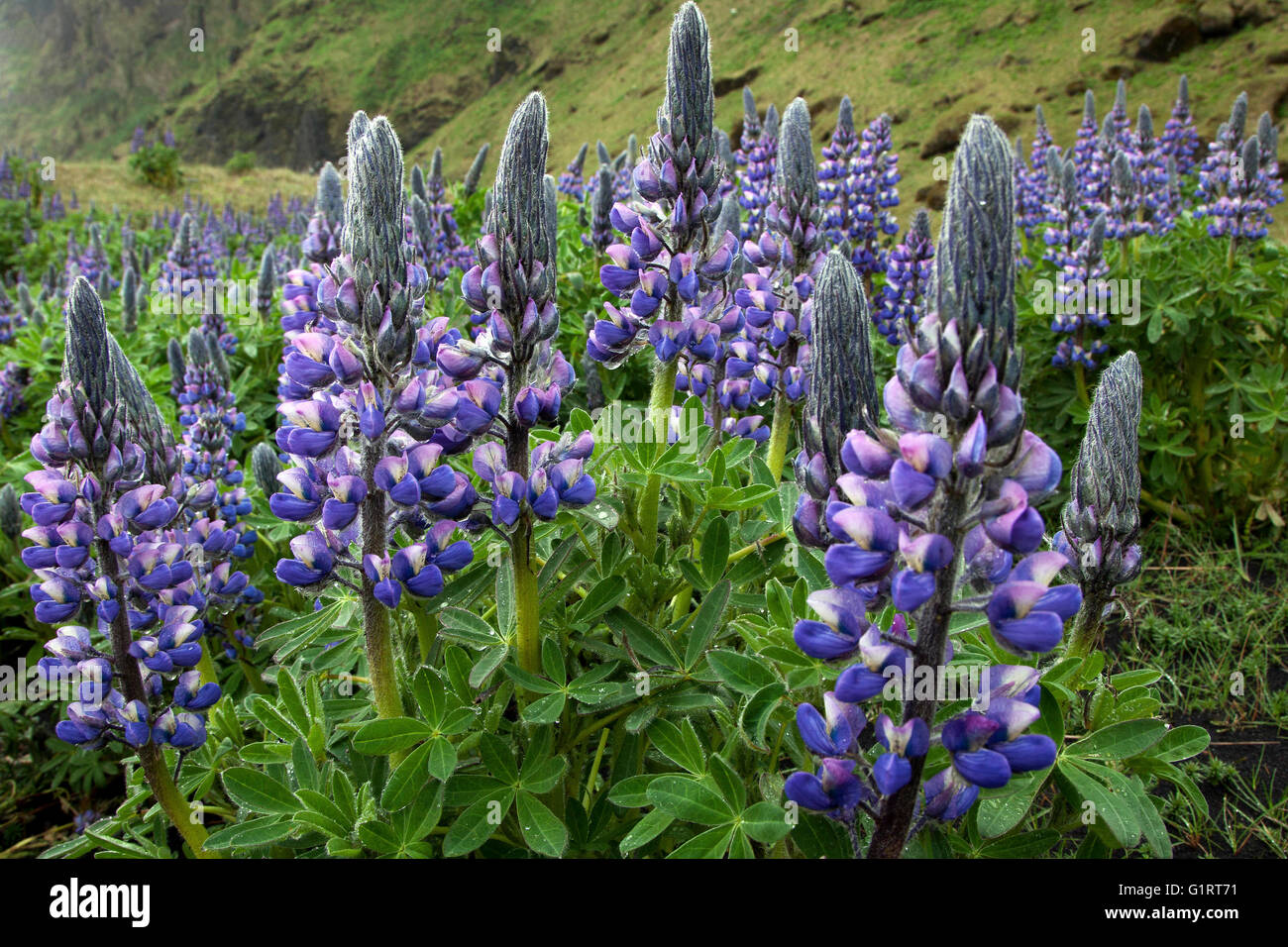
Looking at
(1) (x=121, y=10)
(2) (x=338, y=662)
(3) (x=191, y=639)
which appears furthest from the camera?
(1) (x=121, y=10)

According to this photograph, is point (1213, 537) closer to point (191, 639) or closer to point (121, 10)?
point (191, 639)

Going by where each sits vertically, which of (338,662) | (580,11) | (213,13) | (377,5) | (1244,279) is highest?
(213,13)

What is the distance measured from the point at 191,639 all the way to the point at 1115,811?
195 cm

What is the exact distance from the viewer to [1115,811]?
61.0 inches

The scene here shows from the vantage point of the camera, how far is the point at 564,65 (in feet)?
108

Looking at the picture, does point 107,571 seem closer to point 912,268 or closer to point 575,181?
point 912,268

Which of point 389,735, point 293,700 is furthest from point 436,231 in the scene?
point 389,735

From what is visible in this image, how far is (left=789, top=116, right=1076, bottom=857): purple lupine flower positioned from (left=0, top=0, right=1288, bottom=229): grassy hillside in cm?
689

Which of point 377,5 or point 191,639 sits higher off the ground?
point 377,5

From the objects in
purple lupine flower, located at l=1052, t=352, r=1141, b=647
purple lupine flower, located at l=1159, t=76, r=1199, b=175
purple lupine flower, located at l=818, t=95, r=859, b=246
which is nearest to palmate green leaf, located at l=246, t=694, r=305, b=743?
purple lupine flower, located at l=1052, t=352, r=1141, b=647

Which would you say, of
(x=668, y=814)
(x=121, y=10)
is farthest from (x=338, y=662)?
(x=121, y=10)

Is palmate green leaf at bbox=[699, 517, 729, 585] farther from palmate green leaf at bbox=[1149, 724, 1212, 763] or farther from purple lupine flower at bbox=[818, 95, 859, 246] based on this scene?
purple lupine flower at bbox=[818, 95, 859, 246]

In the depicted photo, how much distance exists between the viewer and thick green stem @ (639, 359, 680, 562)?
202 centimetres

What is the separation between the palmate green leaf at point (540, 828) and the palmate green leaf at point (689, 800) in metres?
0.19
